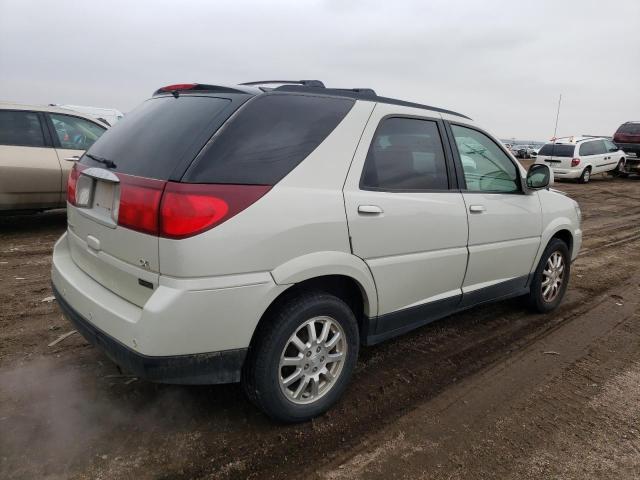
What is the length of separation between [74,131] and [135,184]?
220 inches

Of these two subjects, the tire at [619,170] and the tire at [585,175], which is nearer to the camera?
the tire at [585,175]

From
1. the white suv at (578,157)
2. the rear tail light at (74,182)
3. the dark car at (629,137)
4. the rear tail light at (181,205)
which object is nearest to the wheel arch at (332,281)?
the rear tail light at (181,205)

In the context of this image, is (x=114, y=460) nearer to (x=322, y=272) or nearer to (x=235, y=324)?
(x=235, y=324)

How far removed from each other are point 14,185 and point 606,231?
970 cm

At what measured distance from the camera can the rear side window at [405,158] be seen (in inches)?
108

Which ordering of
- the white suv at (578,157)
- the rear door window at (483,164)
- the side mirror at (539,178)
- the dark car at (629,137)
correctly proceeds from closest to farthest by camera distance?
the rear door window at (483,164) < the side mirror at (539,178) < the white suv at (578,157) < the dark car at (629,137)

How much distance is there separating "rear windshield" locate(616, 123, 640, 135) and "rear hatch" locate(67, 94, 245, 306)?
23.4 meters

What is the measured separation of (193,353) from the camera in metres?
2.13

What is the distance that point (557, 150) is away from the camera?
17.8m

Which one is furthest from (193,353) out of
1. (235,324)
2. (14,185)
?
(14,185)

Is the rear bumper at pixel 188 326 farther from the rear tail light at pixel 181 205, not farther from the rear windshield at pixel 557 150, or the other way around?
the rear windshield at pixel 557 150

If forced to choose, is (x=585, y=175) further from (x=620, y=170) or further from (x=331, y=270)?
(x=331, y=270)

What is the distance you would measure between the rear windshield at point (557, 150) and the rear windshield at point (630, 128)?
18.2 feet

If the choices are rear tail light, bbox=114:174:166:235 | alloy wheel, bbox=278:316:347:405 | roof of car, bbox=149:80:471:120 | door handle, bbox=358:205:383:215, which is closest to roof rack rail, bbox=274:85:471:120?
roof of car, bbox=149:80:471:120
